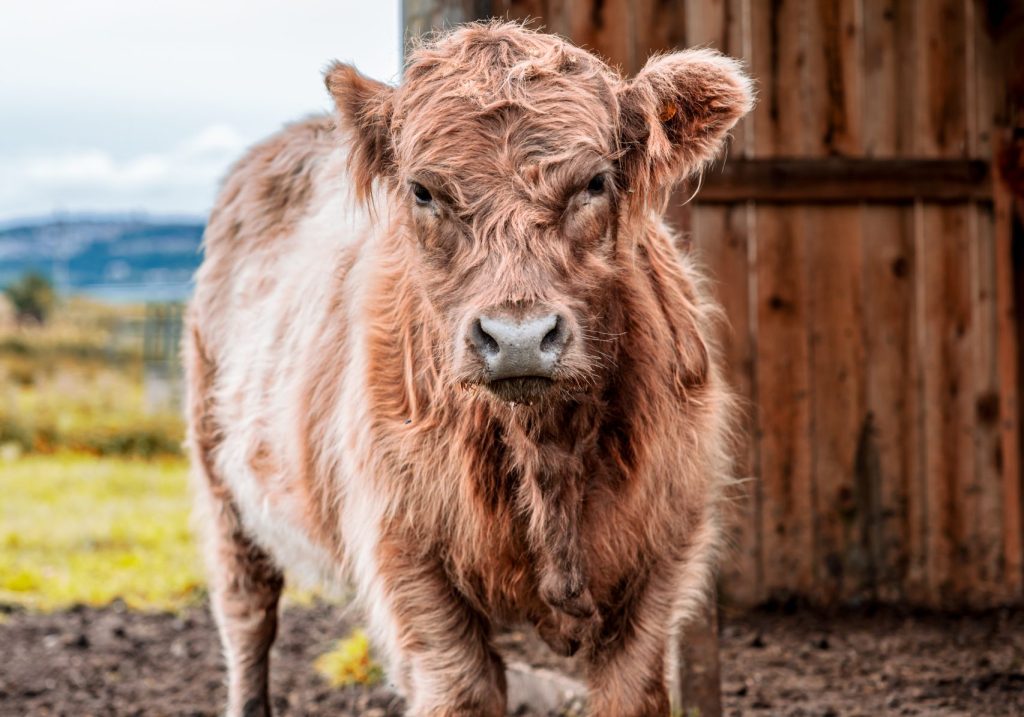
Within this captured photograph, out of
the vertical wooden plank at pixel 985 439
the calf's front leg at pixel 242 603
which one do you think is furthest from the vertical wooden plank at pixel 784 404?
the calf's front leg at pixel 242 603

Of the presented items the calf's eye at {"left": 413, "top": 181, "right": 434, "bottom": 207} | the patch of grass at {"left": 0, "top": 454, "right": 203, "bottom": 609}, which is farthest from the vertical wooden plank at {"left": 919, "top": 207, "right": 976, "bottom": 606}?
the patch of grass at {"left": 0, "top": 454, "right": 203, "bottom": 609}

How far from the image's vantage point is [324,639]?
6.44 m

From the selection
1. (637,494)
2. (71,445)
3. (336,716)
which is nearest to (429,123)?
(637,494)

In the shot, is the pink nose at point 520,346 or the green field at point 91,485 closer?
the pink nose at point 520,346

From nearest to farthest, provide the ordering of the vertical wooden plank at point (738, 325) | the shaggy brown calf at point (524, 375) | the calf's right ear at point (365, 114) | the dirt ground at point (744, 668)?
the shaggy brown calf at point (524, 375) < the calf's right ear at point (365, 114) < the dirt ground at point (744, 668) < the vertical wooden plank at point (738, 325)

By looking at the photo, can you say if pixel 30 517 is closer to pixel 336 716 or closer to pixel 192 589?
pixel 192 589

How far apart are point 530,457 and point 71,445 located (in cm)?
1492

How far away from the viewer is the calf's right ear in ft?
11.0

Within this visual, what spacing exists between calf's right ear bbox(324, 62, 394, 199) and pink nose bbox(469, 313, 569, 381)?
90cm

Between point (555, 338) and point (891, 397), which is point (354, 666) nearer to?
point (891, 397)

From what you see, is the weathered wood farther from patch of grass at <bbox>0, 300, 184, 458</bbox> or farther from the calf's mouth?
patch of grass at <bbox>0, 300, 184, 458</bbox>

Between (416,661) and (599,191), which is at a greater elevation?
(599,191)

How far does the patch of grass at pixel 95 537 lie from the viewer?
7.78 meters

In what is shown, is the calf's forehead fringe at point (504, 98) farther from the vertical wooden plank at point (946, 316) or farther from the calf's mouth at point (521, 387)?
the vertical wooden plank at point (946, 316)
